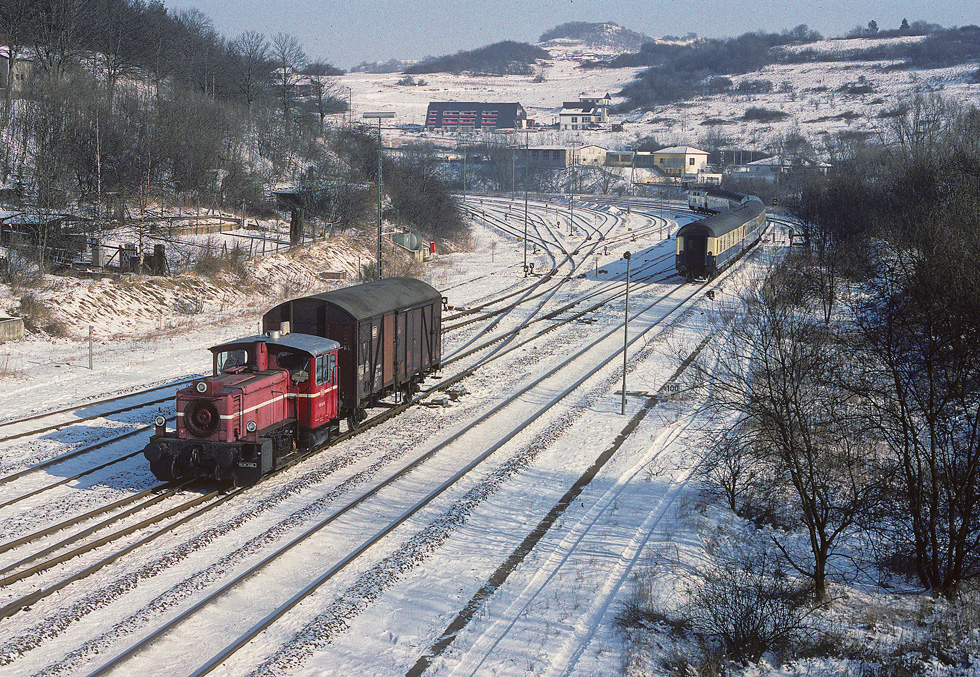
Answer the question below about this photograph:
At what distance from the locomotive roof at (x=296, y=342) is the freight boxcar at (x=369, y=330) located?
0.56 m

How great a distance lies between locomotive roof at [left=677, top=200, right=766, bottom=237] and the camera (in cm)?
5153

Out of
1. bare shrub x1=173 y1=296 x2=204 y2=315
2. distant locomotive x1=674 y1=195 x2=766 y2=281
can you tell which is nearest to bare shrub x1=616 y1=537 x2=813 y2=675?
bare shrub x1=173 y1=296 x2=204 y2=315

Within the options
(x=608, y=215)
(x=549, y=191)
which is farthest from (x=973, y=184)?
(x=549, y=191)

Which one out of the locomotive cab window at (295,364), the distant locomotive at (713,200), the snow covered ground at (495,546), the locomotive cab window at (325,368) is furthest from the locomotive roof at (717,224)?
the locomotive cab window at (295,364)

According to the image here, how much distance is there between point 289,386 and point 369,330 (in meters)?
3.09

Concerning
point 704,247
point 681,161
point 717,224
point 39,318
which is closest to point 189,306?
point 39,318

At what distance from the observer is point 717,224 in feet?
176

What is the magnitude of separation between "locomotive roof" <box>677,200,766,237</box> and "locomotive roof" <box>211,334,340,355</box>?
3573 centimetres

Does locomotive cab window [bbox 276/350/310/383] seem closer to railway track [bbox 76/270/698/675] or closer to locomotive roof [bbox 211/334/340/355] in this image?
locomotive roof [bbox 211/334/340/355]

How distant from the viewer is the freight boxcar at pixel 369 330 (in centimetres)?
2044

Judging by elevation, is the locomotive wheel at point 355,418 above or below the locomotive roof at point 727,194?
below

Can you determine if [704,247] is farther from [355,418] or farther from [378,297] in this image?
[355,418]

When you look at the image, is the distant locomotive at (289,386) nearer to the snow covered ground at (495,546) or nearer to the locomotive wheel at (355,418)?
the locomotive wheel at (355,418)

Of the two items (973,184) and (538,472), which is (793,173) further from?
(538,472)
